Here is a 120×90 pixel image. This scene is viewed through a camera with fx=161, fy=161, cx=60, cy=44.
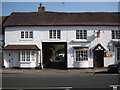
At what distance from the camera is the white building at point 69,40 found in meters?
21.4

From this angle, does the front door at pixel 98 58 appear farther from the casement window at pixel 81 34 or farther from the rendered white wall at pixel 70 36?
the casement window at pixel 81 34

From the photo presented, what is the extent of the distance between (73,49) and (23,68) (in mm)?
7115

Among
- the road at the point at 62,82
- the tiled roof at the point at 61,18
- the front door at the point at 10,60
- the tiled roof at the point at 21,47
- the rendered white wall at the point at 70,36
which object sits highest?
the tiled roof at the point at 61,18

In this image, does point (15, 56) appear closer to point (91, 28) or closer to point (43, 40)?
point (43, 40)

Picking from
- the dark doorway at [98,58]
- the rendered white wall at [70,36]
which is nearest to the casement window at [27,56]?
the rendered white wall at [70,36]

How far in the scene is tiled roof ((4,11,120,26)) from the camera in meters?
21.8

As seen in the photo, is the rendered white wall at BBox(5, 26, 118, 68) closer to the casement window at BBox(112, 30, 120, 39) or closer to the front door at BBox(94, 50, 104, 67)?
the casement window at BBox(112, 30, 120, 39)

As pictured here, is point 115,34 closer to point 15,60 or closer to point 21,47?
point 21,47

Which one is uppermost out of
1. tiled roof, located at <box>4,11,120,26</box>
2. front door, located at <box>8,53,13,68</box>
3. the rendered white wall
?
tiled roof, located at <box>4,11,120,26</box>

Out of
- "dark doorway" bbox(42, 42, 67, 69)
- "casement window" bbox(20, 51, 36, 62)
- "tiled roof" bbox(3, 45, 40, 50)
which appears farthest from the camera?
"dark doorway" bbox(42, 42, 67, 69)

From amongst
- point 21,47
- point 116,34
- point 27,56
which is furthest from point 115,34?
point 21,47

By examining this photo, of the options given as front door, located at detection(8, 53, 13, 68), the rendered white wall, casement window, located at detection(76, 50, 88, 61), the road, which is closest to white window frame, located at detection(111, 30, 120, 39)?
the rendered white wall

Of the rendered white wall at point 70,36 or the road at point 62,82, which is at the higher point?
the rendered white wall at point 70,36

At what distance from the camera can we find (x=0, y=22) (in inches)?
988
